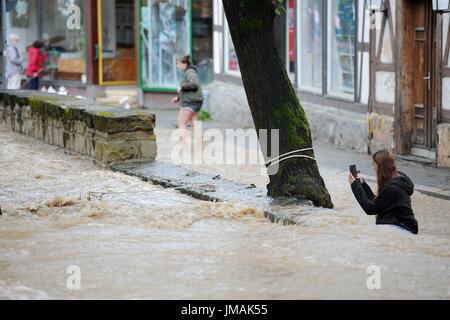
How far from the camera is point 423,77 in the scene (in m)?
16.7

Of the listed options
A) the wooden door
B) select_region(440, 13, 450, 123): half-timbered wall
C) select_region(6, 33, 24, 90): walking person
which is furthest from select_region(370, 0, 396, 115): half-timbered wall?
select_region(6, 33, 24, 90): walking person

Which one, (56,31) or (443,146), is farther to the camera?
(56,31)

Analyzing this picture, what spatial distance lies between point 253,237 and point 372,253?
116 cm

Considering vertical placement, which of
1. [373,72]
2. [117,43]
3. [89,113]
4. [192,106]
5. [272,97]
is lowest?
[192,106]

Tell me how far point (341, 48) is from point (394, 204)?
9.84 meters

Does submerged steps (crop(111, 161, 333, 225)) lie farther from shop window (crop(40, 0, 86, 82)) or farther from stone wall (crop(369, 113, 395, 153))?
shop window (crop(40, 0, 86, 82))

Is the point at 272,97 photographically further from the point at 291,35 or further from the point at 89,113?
the point at 291,35

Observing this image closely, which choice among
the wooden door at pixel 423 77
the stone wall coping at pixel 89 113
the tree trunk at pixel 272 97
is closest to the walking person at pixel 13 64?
the stone wall coping at pixel 89 113

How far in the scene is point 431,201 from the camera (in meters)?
13.6

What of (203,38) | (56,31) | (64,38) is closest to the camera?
(203,38)

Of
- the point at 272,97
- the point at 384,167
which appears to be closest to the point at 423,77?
the point at 272,97

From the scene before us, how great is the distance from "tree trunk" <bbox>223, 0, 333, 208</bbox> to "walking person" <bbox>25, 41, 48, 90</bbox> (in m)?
15.9

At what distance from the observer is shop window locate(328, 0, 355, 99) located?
18.8m
